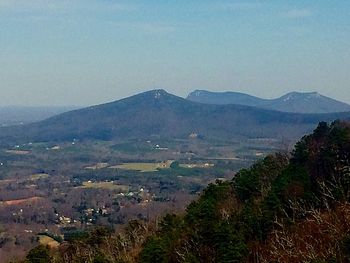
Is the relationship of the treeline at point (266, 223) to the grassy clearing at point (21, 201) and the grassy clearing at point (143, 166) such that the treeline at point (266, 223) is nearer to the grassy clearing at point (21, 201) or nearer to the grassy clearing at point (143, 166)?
the grassy clearing at point (21, 201)

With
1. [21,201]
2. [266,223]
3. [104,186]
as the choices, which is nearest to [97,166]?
[104,186]

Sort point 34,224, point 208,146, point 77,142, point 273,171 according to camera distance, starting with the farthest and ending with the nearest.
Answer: point 77,142 < point 208,146 < point 34,224 < point 273,171

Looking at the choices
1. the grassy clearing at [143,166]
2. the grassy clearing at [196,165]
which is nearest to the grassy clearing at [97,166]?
the grassy clearing at [143,166]

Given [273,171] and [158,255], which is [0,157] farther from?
[158,255]

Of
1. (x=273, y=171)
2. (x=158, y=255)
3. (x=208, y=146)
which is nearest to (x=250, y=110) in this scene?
(x=208, y=146)

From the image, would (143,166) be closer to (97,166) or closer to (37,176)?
(97,166)

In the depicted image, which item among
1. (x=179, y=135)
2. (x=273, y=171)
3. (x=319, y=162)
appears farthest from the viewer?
(x=179, y=135)
